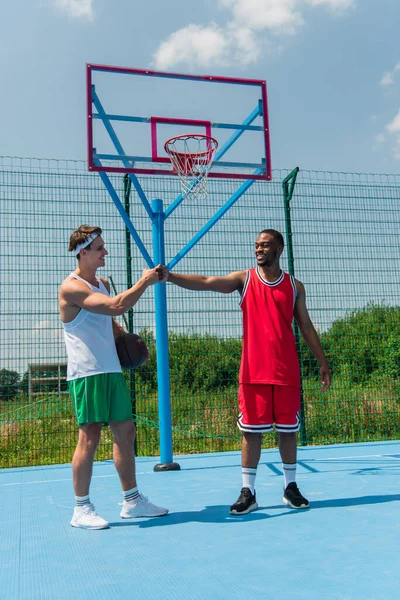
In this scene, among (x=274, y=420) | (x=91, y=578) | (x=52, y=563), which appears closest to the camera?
(x=91, y=578)

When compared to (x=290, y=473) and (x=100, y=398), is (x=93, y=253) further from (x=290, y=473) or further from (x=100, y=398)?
(x=290, y=473)

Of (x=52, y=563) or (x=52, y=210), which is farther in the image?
(x=52, y=210)

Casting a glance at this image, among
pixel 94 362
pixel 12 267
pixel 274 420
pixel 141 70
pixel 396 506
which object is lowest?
pixel 396 506

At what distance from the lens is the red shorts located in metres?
3.79

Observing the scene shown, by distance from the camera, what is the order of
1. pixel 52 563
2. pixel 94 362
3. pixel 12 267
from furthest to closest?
pixel 12 267 → pixel 94 362 → pixel 52 563

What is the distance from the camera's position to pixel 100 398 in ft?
→ 11.4

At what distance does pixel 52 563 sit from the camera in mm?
2748

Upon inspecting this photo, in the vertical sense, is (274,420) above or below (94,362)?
below

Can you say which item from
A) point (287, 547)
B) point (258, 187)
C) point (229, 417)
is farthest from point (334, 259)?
point (287, 547)

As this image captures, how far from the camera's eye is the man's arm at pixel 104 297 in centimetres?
339

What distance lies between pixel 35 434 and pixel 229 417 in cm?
218

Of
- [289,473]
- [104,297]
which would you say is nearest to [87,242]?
[104,297]

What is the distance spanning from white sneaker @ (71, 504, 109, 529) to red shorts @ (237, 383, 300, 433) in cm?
101

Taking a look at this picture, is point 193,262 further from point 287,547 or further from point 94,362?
point 287,547
